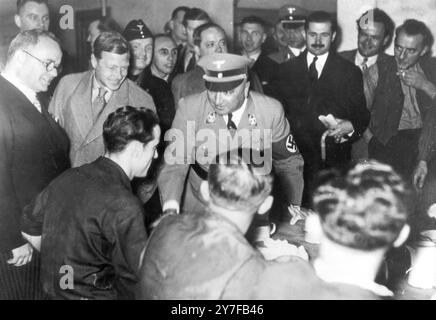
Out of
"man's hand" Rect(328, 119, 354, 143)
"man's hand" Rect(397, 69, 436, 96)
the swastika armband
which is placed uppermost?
"man's hand" Rect(397, 69, 436, 96)

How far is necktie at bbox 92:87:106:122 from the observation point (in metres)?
3.02

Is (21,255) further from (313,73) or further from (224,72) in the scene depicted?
(313,73)

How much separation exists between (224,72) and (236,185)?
3.85 feet

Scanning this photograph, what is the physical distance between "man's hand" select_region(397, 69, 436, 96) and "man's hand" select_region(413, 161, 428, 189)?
897mm

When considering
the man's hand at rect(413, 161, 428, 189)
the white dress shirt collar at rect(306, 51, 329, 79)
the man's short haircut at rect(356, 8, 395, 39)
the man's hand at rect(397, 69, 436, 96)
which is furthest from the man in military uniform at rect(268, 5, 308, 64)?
the man's hand at rect(413, 161, 428, 189)

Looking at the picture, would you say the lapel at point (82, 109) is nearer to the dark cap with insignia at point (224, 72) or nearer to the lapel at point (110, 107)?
the lapel at point (110, 107)

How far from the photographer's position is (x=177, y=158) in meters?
2.69

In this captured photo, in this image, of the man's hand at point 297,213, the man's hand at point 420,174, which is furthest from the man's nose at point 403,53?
the man's hand at point 297,213

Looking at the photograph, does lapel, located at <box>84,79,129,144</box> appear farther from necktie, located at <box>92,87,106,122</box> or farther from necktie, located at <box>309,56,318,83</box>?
necktie, located at <box>309,56,318,83</box>

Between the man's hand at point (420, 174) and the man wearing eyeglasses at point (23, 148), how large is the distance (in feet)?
7.18

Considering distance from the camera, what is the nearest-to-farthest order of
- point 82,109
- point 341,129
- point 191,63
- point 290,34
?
point 82,109 → point 341,129 → point 191,63 → point 290,34

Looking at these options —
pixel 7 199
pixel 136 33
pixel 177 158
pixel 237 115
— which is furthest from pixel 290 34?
pixel 7 199

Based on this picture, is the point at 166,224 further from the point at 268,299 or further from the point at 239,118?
the point at 239,118
